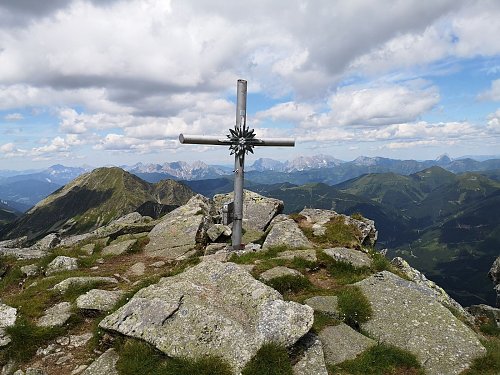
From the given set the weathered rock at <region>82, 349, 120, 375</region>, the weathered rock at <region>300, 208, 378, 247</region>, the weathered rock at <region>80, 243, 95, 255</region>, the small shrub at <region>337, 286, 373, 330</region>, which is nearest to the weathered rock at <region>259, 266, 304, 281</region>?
the small shrub at <region>337, 286, 373, 330</region>

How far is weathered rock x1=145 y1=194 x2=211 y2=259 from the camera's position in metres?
24.2

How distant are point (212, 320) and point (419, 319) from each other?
275 inches

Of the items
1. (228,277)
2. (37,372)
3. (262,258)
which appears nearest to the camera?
(37,372)

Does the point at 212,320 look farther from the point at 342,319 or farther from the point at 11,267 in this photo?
the point at 11,267

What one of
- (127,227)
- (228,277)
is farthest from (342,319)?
(127,227)

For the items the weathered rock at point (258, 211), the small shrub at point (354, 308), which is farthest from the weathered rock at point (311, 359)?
the weathered rock at point (258, 211)

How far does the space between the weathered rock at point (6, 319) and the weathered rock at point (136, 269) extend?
→ 22.8 feet

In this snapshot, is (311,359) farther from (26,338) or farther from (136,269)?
(136,269)

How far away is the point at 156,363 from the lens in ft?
29.0

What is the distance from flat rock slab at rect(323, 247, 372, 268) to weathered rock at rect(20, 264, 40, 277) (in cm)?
1615

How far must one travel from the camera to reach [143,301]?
34.5ft

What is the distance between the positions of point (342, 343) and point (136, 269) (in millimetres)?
13731

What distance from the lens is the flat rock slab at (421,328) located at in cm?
992

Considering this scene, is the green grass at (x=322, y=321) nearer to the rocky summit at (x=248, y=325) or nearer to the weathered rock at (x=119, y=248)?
the rocky summit at (x=248, y=325)
